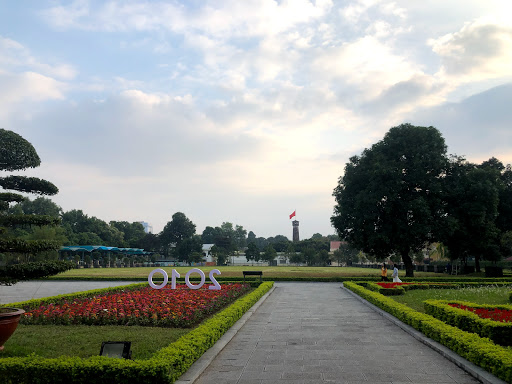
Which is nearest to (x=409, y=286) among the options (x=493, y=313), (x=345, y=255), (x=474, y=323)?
(x=493, y=313)

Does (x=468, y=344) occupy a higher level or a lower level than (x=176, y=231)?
lower

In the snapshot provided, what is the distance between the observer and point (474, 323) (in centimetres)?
1038

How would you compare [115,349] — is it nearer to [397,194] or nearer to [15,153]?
[15,153]

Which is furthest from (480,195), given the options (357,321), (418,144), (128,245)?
(128,245)

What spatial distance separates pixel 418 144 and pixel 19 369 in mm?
34623

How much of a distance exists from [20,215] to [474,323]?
1100 centimetres

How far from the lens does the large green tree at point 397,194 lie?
112ft

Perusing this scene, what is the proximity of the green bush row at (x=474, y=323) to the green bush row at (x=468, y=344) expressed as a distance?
0.51 meters

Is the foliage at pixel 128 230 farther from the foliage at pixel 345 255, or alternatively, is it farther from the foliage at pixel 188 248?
the foliage at pixel 345 255

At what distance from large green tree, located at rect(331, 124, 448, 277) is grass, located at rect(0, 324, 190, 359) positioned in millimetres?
25908

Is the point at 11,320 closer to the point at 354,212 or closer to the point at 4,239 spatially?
the point at 4,239

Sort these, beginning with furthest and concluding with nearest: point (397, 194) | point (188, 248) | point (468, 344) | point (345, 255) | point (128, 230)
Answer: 1. point (128, 230)
2. point (188, 248)
3. point (345, 255)
4. point (397, 194)
5. point (468, 344)

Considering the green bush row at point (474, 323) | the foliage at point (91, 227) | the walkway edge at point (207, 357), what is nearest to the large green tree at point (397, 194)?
the green bush row at point (474, 323)

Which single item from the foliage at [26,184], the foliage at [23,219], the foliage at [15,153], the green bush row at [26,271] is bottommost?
the green bush row at [26,271]
